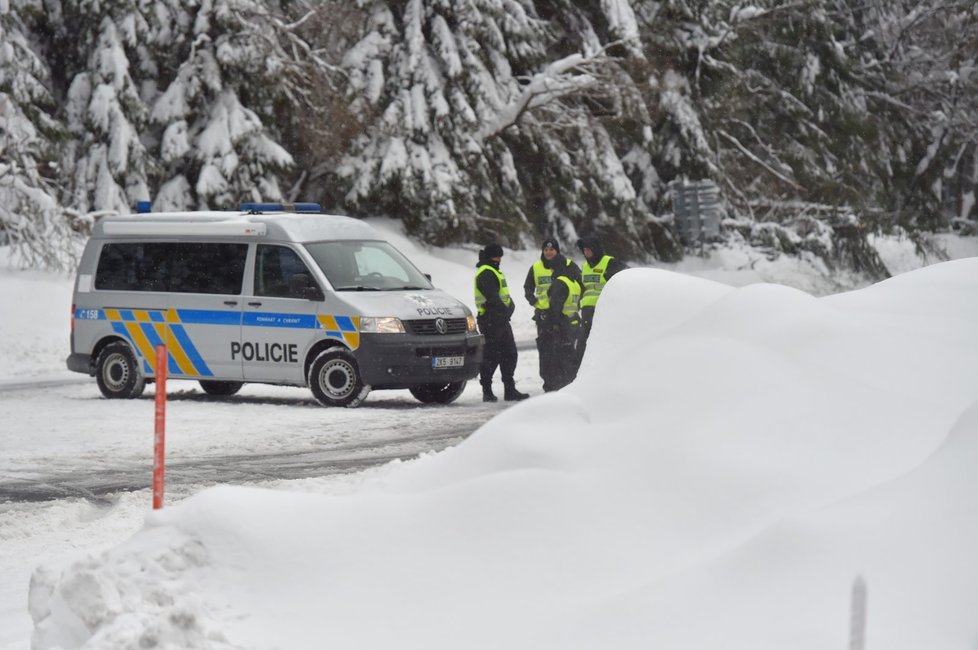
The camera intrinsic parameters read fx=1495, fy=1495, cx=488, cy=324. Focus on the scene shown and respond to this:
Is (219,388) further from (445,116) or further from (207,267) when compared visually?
(445,116)

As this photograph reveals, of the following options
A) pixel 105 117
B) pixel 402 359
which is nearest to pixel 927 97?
pixel 105 117

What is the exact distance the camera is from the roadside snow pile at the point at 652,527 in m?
4.56

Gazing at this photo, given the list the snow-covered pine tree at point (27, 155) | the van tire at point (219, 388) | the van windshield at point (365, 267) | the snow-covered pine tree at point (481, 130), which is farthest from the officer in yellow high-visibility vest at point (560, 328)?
the snow-covered pine tree at point (481, 130)

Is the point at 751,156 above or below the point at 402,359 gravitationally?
above

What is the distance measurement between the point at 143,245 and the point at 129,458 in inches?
192

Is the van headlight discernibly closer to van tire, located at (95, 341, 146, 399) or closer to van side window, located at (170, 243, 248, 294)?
van side window, located at (170, 243, 248, 294)

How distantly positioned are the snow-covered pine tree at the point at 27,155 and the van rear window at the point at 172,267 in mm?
8957

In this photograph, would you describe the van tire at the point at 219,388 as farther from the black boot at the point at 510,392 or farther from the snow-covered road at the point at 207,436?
the black boot at the point at 510,392

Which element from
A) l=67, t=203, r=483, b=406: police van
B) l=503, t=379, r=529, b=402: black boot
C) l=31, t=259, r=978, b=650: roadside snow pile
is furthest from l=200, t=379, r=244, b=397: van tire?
l=31, t=259, r=978, b=650: roadside snow pile

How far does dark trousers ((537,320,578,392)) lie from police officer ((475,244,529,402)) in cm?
35

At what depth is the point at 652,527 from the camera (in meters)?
5.04

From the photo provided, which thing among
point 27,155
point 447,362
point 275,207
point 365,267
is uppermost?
point 27,155

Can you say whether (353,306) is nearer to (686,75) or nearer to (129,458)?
(129,458)

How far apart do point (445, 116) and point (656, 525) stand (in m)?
27.6
